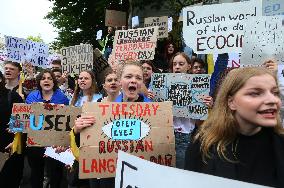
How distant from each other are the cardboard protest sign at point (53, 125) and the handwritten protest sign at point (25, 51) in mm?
4454

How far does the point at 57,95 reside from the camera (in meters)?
5.77

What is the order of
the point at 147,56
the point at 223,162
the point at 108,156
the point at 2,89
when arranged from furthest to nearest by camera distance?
1. the point at 147,56
2. the point at 2,89
3. the point at 108,156
4. the point at 223,162

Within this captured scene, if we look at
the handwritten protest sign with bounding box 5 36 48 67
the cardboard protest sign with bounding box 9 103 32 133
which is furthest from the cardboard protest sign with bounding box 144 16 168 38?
the cardboard protest sign with bounding box 9 103 32 133

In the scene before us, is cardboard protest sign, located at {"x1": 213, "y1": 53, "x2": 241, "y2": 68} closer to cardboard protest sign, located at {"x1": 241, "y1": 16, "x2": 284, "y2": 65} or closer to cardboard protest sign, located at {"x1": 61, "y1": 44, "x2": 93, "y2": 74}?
cardboard protest sign, located at {"x1": 241, "y1": 16, "x2": 284, "y2": 65}

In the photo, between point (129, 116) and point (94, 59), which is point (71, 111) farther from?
point (94, 59)

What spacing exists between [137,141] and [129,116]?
0.19 metres

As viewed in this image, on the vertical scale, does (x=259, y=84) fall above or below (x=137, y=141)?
above

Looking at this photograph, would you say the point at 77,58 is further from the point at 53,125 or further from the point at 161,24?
the point at 53,125

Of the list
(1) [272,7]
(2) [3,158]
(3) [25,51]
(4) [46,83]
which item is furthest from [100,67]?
(1) [272,7]

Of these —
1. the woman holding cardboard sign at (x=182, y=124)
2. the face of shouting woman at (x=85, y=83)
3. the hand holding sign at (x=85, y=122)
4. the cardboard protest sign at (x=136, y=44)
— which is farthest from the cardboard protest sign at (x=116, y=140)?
the cardboard protest sign at (x=136, y=44)

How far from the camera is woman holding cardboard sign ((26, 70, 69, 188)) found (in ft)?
18.4

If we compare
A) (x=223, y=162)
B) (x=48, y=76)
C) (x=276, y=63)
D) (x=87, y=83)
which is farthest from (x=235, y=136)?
(x=48, y=76)

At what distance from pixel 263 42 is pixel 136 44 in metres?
2.68

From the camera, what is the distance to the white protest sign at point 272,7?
4.97 m
